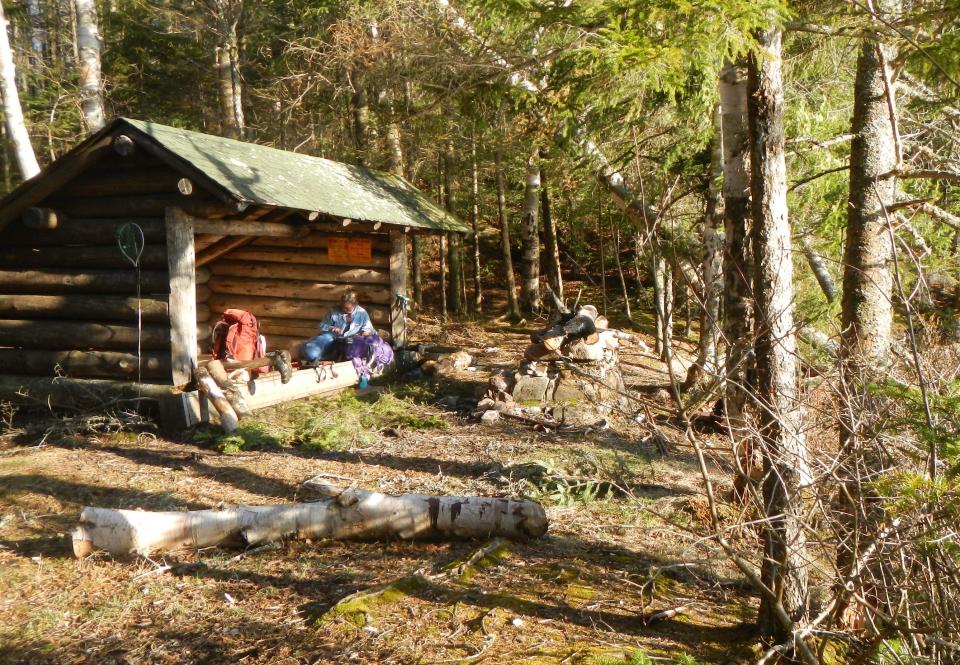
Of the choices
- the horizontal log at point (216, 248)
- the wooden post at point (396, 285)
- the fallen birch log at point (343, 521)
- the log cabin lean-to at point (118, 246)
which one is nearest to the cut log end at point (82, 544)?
the fallen birch log at point (343, 521)

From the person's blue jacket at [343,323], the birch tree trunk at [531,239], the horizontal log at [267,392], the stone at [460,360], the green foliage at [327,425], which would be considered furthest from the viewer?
the birch tree trunk at [531,239]

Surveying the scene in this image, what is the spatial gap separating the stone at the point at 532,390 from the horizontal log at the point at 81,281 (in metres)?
4.58

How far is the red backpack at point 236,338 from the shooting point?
10.6 m

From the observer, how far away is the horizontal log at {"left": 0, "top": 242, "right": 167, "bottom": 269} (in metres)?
8.92

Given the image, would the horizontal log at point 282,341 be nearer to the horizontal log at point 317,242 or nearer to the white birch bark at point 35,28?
the horizontal log at point 317,242

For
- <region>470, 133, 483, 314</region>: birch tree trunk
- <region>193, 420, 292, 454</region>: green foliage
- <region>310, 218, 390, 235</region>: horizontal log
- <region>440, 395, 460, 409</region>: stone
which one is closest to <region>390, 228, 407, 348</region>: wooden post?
<region>310, 218, 390, 235</region>: horizontal log

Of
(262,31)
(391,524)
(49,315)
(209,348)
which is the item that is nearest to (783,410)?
(391,524)

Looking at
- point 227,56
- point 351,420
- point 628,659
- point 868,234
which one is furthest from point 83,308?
point 227,56

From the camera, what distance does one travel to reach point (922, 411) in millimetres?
3258

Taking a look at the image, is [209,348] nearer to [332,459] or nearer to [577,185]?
[332,459]

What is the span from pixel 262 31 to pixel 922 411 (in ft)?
66.6

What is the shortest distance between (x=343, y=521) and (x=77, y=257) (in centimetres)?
Result: 612

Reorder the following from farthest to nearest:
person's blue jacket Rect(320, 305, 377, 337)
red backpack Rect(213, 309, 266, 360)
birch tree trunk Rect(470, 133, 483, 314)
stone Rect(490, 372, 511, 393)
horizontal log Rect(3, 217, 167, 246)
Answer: birch tree trunk Rect(470, 133, 483, 314) < person's blue jacket Rect(320, 305, 377, 337) < red backpack Rect(213, 309, 266, 360) < stone Rect(490, 372, 511, 393) < horizontal log Rect(3, 217, 167, 246)

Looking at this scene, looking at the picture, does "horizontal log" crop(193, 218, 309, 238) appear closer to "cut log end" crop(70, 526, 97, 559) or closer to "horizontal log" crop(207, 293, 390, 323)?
"horizontal log" crop(207, 293, 390, 323)
